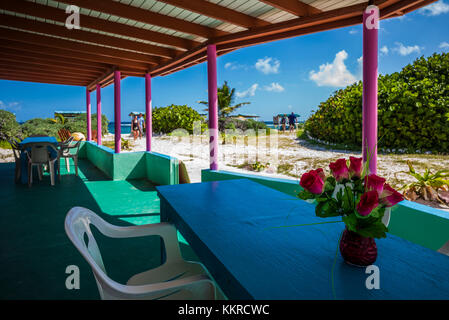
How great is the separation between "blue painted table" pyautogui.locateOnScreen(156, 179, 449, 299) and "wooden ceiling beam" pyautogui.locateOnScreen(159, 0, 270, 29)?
223cm

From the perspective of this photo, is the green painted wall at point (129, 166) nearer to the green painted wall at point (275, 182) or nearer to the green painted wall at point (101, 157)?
the green painted wall at point (101, 157)

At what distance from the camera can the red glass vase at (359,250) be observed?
109 cm

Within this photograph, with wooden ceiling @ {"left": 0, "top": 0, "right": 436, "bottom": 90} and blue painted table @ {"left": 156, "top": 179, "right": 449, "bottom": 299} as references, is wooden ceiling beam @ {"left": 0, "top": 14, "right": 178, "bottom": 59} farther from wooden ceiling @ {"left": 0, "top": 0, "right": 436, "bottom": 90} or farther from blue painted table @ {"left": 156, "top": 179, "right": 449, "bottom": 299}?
blue painted table @ {"left": 156, "top": 179, "right": 449, "bottom": 299}

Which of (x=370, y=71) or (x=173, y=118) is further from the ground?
(x=173, y=118)

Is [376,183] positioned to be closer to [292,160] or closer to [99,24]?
[99,24]

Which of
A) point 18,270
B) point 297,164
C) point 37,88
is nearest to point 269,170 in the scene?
A: point 297,164

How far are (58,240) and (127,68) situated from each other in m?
4.74

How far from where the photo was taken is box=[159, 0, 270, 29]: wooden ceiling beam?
10.1 ft

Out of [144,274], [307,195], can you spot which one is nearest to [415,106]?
[307,195]

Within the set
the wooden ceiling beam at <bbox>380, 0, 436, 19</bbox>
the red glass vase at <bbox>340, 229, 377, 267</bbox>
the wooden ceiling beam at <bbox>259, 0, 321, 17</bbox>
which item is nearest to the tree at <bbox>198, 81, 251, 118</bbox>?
the wooden ceiling beam at <bbox>259, 0, 321, 17</bbox>

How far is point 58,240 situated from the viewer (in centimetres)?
Result: 326

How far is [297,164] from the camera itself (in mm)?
7426

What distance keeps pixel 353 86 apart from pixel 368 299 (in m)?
8.00

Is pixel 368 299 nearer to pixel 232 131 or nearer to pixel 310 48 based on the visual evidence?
pixel 232 131
